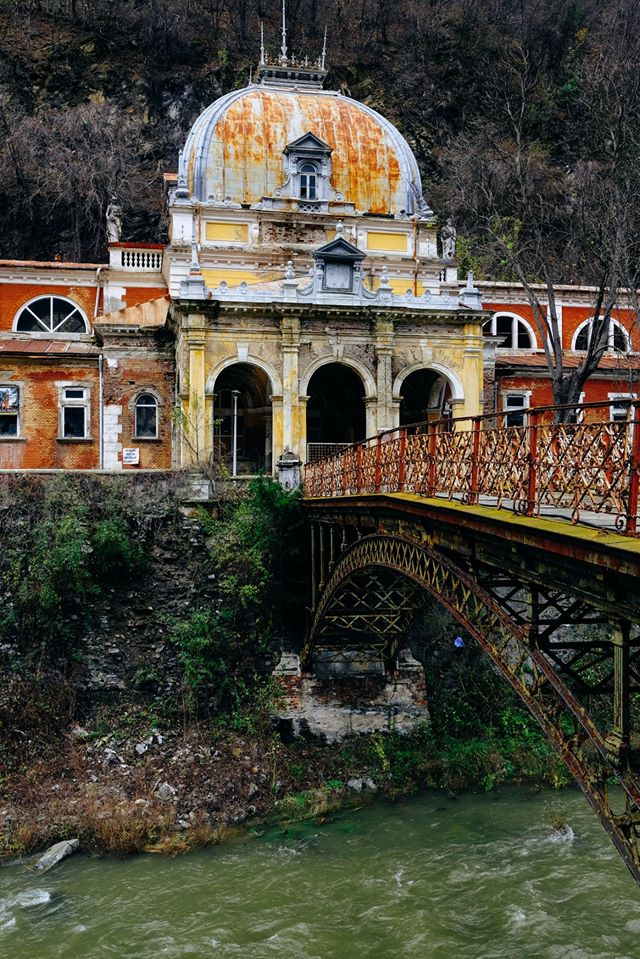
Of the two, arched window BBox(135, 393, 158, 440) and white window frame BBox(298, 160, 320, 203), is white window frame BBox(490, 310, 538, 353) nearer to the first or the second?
white window frame BBox(298, 160, 320, 203)

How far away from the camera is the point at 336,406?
27.9 m

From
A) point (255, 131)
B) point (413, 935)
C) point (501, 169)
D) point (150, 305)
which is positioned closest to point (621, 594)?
point (413, 935)

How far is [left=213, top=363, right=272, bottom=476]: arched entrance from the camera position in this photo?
26.8m

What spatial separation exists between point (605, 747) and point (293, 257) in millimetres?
24293

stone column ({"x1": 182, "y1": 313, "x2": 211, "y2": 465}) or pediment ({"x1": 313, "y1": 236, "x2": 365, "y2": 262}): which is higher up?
pediment ({"x1": 313, "y1": 236, "x2": 365, "y2": 262})

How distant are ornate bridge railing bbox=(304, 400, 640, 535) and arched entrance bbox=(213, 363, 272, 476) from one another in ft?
45.1

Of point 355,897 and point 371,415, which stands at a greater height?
point 371,415

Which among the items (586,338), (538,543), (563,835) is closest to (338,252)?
(586,338)

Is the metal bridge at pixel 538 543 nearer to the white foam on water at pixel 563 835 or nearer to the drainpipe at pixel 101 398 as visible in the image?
the white foam on water at pixel 563 835

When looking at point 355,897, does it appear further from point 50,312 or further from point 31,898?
point 50,312

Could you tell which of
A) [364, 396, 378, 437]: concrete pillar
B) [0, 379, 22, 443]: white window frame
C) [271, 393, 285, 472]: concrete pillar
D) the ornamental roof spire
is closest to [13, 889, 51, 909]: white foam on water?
[271, 393, 285, 472]: concrete pillar

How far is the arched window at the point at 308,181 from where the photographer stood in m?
29.3

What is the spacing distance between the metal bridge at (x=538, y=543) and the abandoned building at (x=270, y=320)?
9.66m

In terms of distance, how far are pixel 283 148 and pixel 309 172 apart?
4.22 ft
